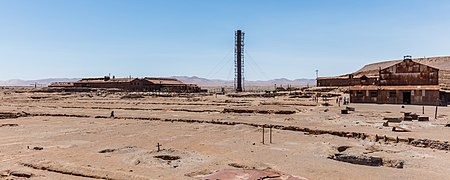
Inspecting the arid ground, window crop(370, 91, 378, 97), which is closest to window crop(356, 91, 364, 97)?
window crop(370, 91, 378, 97)

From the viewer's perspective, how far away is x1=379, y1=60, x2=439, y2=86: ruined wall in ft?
157

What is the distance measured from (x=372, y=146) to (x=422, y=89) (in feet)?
100

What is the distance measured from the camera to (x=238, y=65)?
9038 centimetres

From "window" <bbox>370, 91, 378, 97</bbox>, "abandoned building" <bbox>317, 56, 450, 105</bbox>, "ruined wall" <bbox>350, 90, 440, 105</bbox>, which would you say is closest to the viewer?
"ruined wall" <bbox>350, 90, 440, 105</bbox>

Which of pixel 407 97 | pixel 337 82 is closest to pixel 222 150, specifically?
pixel 407 97

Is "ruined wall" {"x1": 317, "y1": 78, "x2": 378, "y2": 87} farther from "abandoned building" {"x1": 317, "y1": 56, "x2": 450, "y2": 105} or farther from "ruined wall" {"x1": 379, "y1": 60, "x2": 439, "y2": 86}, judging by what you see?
"ruined wall" {"x1": 379, "y1": 60, "x2": 439, "y2": 86}

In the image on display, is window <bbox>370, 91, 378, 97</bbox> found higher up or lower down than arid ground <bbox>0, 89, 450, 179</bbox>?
higher up

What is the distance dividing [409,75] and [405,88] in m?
4.44

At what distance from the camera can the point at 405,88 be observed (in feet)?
151

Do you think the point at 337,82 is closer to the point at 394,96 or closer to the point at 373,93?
the point at 373,93

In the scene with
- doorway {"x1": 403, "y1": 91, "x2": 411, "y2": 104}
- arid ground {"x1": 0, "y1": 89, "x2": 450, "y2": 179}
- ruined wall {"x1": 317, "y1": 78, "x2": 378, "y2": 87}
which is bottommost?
arid ground {"x1": 0, "y1": 89, "x2": 450, "y2": 179}

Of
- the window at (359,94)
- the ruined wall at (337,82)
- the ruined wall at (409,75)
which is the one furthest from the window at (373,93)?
the ruined wall at (337,82)

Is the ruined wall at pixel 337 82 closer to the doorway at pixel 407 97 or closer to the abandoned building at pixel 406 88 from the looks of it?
the abandoned building at pixel 406 88

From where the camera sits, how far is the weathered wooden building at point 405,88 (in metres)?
44.5
